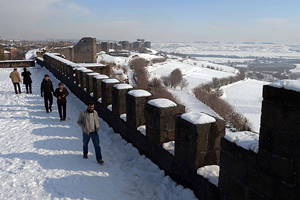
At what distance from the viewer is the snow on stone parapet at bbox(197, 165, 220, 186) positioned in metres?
3.83

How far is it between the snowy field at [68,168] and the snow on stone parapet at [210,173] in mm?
430

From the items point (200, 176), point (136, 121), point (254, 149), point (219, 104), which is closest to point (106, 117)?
point (136, 121)

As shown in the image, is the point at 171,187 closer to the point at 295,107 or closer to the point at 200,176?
the point at 200,176

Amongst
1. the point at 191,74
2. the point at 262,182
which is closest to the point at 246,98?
the point at 191,74

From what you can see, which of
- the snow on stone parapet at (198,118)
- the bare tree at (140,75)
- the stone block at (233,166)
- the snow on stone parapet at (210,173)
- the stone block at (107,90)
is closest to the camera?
the stone block at (233,166)

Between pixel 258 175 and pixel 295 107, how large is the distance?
0.92m

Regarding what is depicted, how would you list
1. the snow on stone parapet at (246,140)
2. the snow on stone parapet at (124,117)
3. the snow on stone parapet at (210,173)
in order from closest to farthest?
1. the snow on stone parapet at (246,140)
2. the snow on stone parapet at (210,173)
3. the snow on stone parapet at (124,117)

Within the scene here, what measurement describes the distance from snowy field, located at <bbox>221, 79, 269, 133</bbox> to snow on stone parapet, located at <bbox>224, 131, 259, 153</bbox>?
4825 cm

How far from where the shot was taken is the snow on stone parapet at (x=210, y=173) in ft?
12.6

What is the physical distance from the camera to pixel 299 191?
2.55 m

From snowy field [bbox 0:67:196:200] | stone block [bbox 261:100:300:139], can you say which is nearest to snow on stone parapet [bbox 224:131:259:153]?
stone block [bbox 261:100:300:139]

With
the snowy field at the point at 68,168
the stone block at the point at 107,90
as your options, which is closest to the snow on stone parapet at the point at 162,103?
Result: the snowy field at the point at 68,168

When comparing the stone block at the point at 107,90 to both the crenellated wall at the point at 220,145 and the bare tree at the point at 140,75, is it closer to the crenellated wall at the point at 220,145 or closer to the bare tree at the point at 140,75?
the crenellated wall at the point at 220,145

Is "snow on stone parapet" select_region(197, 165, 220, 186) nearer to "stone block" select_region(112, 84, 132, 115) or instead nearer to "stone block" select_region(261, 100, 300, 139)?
"stone block" select_region(261, 100, 300, 139)
